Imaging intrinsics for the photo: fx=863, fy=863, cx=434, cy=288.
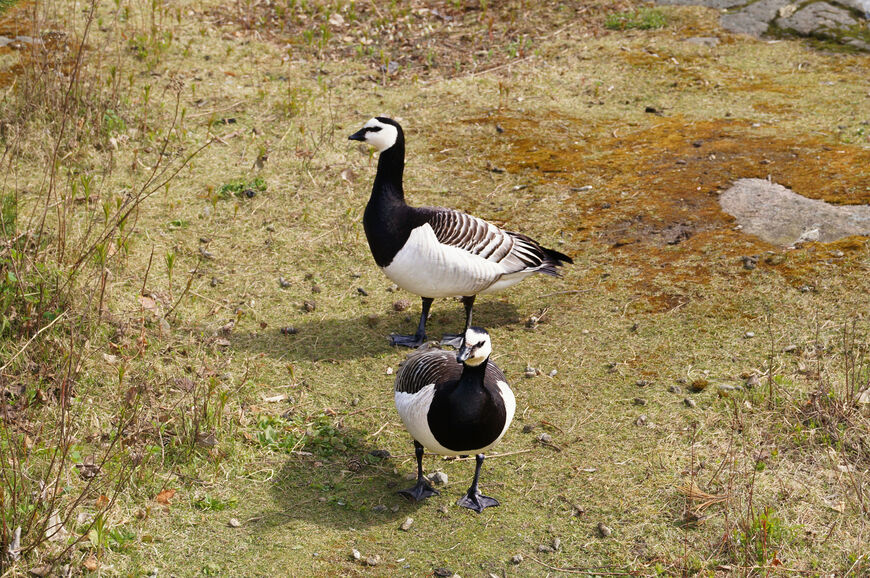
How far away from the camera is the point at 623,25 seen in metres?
13.6

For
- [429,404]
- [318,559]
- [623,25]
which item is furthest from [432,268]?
[623,25]

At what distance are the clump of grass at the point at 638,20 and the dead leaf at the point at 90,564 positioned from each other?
451 inches

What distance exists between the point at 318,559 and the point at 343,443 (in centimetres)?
126

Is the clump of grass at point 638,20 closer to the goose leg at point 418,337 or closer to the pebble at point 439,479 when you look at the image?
the goose leg at point 418,337

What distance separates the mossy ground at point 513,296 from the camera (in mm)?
5496

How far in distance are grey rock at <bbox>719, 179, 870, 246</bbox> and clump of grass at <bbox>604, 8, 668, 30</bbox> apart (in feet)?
17.5

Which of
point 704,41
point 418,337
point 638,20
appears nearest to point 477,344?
point 418,337

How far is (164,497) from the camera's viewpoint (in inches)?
220

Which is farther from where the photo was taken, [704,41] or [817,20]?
[817,20]

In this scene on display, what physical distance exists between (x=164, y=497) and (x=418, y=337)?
2.81m

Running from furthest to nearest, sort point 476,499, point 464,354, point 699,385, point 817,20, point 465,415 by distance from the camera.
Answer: point 817,20 → point 699,385 → point 476,499 → point 465,415 → point 464,354

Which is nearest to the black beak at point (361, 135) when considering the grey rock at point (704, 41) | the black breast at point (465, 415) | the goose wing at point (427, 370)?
the goose wing at point (427, 370)

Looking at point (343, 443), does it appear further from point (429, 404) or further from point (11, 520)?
point (11, 520)

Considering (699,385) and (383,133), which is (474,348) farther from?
(383,133)
